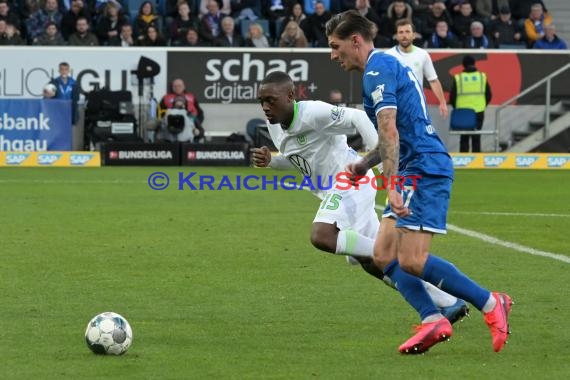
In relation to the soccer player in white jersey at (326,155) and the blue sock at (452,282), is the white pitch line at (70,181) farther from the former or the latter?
the blue sock at (452,282)

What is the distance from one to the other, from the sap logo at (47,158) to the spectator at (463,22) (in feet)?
28.7

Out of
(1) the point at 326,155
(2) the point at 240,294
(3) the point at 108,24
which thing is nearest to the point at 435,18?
(3) the point at 108,24

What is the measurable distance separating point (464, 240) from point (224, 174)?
10.1 metres

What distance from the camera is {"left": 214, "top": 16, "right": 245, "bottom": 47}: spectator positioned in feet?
86.5

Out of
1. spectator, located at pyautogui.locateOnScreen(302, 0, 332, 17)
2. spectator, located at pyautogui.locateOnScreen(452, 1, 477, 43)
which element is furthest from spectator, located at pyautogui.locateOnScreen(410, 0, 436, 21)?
spectator, located at pyautogui.locateOnScreen(302, 0, 332, 17)

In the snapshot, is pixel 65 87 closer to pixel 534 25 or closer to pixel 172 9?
pixel 172 9

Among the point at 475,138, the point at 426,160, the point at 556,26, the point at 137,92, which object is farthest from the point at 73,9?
the point at 426,160

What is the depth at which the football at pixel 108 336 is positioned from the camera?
21.8 ft

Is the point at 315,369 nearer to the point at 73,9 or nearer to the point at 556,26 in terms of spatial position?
the point at 73,9

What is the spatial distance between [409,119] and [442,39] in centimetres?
2040

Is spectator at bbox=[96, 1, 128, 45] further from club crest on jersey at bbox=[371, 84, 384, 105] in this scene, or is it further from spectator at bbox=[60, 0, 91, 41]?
club crest on jersey at bbox=[371, 84, 384, 105]

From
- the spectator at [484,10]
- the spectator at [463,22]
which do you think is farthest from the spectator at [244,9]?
the spectator at [484,10]

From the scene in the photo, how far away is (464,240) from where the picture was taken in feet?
40.9

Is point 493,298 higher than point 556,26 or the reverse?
the reverse
